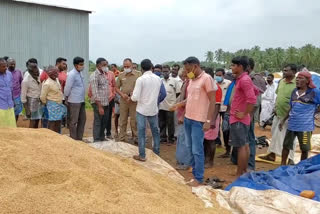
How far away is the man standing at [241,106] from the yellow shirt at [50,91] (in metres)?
2.92

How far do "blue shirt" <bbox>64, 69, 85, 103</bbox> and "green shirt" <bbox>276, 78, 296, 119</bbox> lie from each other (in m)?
3.25

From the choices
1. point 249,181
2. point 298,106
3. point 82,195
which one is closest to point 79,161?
point 82,195

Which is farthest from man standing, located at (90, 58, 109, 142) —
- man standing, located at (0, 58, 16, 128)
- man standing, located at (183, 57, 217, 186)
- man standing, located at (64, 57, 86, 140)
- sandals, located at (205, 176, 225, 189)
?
sandals, located at (205, 176, 225, 189)

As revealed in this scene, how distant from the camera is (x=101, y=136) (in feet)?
22.6

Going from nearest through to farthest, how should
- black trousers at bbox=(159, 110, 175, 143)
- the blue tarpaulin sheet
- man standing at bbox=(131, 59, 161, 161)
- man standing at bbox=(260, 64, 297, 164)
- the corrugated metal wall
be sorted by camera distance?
the blue tarpaulin sheet < man standing at bbox=(131, 59, 161, 161) < man standing at bbox=(260, 64, 297, 164) < black trousers at bbox=(159, 110, 175, 143) < the corrugated metal wall

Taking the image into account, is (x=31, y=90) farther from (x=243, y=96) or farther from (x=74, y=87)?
(x=243, y=96)

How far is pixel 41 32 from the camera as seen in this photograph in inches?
571

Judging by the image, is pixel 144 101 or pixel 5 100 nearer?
pixel 5 100

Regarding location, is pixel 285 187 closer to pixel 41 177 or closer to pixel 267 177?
pixel 267 177

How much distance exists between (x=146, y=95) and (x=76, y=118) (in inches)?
59.3

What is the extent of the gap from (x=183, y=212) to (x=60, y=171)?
1131 mm

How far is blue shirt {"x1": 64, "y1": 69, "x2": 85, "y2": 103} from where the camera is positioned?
21.1ft

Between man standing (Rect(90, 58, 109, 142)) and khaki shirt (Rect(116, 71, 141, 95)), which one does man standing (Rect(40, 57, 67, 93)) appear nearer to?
man standing (Rect(90, 58, 109, 142))

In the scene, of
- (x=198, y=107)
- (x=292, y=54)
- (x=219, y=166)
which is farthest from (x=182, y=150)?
(x=292, y=54)
